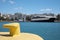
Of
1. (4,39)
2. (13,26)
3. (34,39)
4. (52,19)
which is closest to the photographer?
(4,39)

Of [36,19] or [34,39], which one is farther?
[36,19]

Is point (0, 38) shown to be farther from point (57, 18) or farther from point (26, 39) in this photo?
point (57, 18)

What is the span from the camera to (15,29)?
1427 cm

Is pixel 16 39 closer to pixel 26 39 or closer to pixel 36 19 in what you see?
pixel 26 39

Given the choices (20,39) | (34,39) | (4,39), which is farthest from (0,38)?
(34,39)

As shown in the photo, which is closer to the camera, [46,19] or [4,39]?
[4,39]

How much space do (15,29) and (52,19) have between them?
122942 mm

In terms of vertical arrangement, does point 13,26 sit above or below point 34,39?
above

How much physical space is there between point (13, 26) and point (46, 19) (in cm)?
12577

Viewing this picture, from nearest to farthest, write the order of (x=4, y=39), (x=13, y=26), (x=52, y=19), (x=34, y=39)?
(x=4, y=39), (x=34, y=39), (x=13, y=26), (x=52, y=19)

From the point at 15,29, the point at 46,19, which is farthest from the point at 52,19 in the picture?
the point at 15,29

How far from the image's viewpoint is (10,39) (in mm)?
12156

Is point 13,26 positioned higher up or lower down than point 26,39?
higher up

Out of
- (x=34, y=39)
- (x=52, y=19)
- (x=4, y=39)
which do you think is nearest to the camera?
(x=4, y=39)
